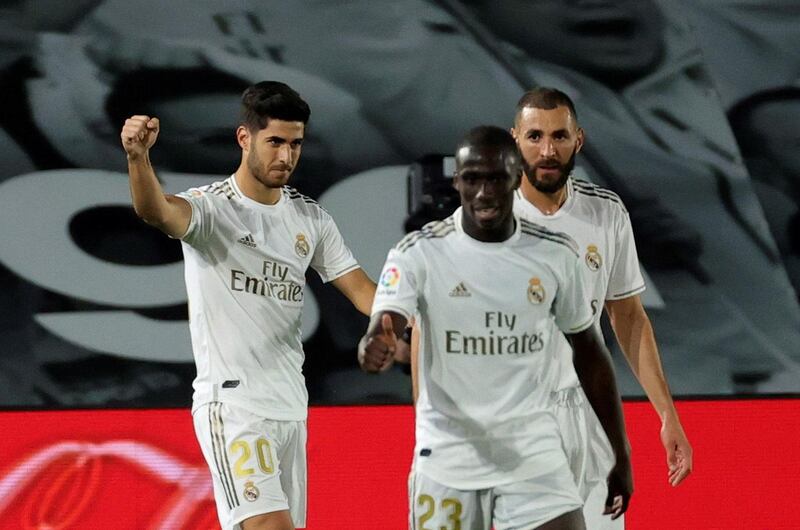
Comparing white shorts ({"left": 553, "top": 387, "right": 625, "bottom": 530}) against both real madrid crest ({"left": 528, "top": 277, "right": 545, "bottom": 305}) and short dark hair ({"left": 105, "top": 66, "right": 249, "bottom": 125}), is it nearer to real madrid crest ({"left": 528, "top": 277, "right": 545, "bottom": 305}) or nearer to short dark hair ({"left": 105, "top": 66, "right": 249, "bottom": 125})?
real madrid crest ({"left": 528, "top": 277, "right": 545, "bottom": 305})

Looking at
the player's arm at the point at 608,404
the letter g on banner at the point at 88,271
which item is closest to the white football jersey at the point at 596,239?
the player's arm at the point at 608,404

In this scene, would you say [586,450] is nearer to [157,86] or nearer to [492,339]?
[492,339]

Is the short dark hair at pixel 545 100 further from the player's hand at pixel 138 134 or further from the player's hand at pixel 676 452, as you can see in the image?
the player's hand at pixel 138 134

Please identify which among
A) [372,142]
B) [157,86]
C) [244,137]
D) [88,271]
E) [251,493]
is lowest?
[251,493]

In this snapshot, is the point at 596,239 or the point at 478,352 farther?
the point at 596,239

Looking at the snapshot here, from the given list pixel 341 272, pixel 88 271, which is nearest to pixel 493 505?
pixel 341 272

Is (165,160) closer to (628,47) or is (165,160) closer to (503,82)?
(503,82)

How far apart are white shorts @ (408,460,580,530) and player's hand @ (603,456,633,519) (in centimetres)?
15

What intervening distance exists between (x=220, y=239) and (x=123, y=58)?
7.55ft

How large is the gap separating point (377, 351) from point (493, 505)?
1.91ft

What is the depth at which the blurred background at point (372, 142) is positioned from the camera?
20.1 feet

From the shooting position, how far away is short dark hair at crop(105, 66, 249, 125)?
6176mm

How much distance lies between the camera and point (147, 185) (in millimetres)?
3871

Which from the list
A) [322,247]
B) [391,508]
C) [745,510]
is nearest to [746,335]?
[745,510]
